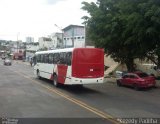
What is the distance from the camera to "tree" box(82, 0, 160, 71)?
86.0 feet

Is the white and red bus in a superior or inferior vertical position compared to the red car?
superior

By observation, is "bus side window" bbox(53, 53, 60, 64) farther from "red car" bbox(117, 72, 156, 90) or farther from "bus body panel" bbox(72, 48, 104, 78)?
"red car" bbox(117, 72, 156, 90)

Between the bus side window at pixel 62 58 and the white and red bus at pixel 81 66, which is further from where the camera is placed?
the bus side window at pixel 62 58

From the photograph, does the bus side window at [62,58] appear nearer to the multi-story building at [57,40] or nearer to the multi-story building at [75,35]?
the multi-story building at [75,35]

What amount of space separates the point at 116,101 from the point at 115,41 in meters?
14.7

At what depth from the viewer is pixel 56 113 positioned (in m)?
14.0

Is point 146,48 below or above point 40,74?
above

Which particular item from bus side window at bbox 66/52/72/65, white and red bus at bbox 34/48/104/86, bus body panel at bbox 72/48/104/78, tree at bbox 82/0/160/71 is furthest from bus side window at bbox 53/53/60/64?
tree at bbox 82/0/160/71

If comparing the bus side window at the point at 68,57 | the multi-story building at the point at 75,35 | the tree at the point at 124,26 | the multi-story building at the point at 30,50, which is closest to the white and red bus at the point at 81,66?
the bus side window at the point at 68,57

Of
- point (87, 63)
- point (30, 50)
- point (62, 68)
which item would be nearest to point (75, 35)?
point (62, 68)

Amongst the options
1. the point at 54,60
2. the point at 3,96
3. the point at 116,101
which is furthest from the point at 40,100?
the point at 54,60

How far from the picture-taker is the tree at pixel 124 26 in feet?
86.0

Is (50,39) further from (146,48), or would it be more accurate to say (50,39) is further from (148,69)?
(146,48)

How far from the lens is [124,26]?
2962 centimetres
